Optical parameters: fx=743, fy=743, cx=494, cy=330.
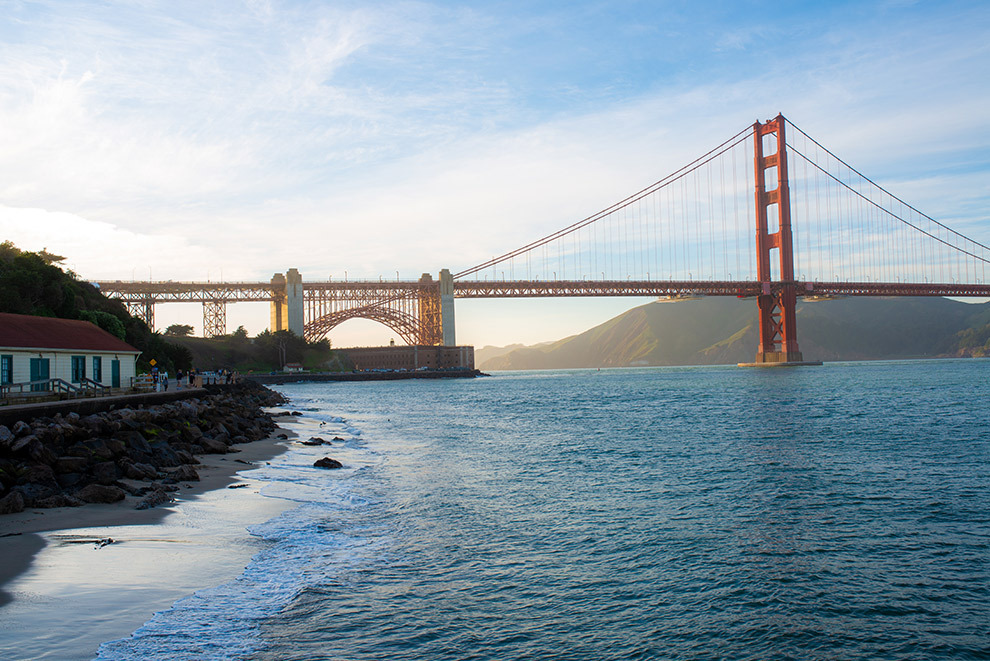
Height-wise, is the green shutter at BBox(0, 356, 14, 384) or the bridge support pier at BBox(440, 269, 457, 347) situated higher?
the bridge support pier at BBox(440, 269, 457, 347)

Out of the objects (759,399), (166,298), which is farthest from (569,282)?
(166,298)

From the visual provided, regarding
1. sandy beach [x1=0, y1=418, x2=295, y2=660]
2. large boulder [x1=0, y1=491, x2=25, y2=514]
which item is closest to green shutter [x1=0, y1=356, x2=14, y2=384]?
sandy beach [x1=0, y1=418, x2=295, y2=660]

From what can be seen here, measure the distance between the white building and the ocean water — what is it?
30.5 ft

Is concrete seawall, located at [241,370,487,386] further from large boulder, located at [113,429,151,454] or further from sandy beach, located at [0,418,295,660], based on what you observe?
sandy beach, located at [0,418,295,660]

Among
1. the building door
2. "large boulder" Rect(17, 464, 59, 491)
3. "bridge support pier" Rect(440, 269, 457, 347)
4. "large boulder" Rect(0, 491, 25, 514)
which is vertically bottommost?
"large boulder" Rect(0, 491, 25, 514)

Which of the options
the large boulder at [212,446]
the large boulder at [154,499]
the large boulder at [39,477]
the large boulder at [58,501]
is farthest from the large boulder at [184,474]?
the large boulder at [212,446]

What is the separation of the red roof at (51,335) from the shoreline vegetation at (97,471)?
5948 mm

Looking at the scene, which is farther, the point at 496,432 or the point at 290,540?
the point at 496,432

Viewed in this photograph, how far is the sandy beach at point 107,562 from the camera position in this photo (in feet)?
20.8

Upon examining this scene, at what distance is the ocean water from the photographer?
667 cm

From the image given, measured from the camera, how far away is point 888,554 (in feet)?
30.5

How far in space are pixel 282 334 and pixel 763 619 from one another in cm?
10979

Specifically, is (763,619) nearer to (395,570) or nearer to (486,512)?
(395,570)

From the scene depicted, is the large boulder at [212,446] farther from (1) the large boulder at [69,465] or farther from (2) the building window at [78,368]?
(2) the building window at [78,368]
